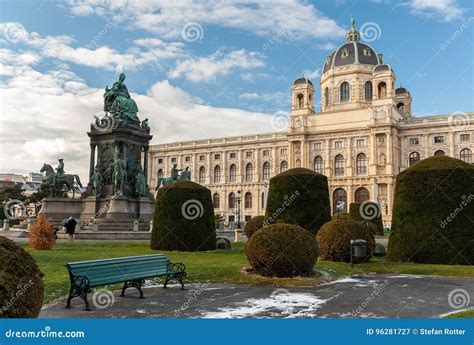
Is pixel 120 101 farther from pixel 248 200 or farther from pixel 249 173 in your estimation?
pixel 249 173

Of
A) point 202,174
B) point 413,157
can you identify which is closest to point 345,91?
point 413,157

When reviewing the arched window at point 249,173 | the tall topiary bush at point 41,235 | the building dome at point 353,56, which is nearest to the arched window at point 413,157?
the building dome at point 353,56

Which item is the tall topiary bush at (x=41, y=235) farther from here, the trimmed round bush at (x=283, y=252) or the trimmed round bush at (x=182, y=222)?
the trimmed round bush at (x=283, y=252)

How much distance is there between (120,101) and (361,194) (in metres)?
49.6

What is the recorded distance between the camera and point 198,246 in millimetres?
16750

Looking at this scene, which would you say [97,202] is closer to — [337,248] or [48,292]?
[337,248]

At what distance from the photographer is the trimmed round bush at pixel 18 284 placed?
14.4 ft

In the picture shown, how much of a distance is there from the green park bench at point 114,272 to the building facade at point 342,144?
179 ft

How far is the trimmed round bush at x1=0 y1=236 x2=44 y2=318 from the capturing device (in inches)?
173

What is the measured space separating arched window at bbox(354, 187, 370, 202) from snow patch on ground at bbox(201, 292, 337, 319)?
201 feet

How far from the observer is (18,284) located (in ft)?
14.9

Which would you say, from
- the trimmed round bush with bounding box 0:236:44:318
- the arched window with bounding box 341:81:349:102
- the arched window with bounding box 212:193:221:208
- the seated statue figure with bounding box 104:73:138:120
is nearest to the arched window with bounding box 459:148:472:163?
the arched window with bounding box 341:81:349:102

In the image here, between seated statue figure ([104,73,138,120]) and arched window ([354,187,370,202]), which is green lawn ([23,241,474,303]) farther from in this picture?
arched window ([354,187,370,202])

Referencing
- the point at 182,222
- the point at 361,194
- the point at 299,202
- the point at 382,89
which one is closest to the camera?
the point at 182,222
